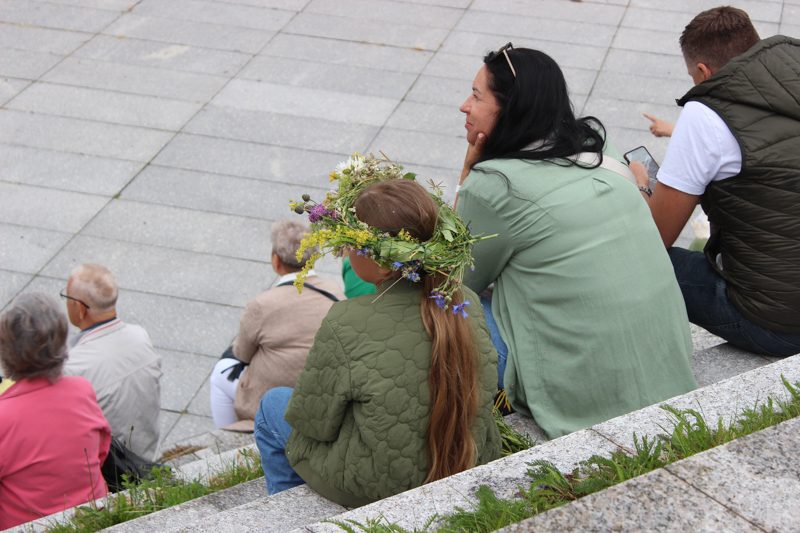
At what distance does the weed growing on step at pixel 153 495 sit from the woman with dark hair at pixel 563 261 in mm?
1278

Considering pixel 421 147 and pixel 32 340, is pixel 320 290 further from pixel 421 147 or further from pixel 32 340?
pixel 421 147

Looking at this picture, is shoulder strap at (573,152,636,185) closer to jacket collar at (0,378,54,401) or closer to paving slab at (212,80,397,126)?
jacket collar at (0,378,54,401)

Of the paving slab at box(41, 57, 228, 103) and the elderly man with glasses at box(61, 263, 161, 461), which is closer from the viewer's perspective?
the elderly man with glasses at box(61, 263, 161, 461)

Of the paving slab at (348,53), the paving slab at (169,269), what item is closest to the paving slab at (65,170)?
the paving slab at (169,269)

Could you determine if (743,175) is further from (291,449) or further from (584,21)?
(584,21)

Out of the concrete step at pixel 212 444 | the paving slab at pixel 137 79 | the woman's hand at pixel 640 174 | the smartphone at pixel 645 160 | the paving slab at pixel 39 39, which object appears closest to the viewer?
the woman's hand at pixel 640 174

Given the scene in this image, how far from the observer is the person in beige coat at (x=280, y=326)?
4906mm

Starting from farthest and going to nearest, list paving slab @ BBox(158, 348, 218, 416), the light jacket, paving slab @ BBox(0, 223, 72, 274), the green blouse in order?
paving slab @ BBox(0, 223, 72, 274) → paving slab @ BBox(158, 348, 218, 416) → the light jacket → the green blouse

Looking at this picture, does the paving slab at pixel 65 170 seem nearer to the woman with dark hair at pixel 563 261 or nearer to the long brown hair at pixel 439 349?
the woman with dark hair at pixel 563 261

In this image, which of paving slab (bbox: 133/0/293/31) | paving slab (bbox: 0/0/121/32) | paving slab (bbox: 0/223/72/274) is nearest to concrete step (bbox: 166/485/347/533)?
paving slab (bbox: 0/223/72/274)

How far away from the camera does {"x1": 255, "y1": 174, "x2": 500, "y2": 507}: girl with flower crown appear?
9.93ft

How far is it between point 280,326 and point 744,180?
225 centimetres

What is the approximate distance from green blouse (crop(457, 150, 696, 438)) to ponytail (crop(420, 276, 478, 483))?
0.55 m

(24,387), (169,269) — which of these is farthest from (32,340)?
(169,269)
